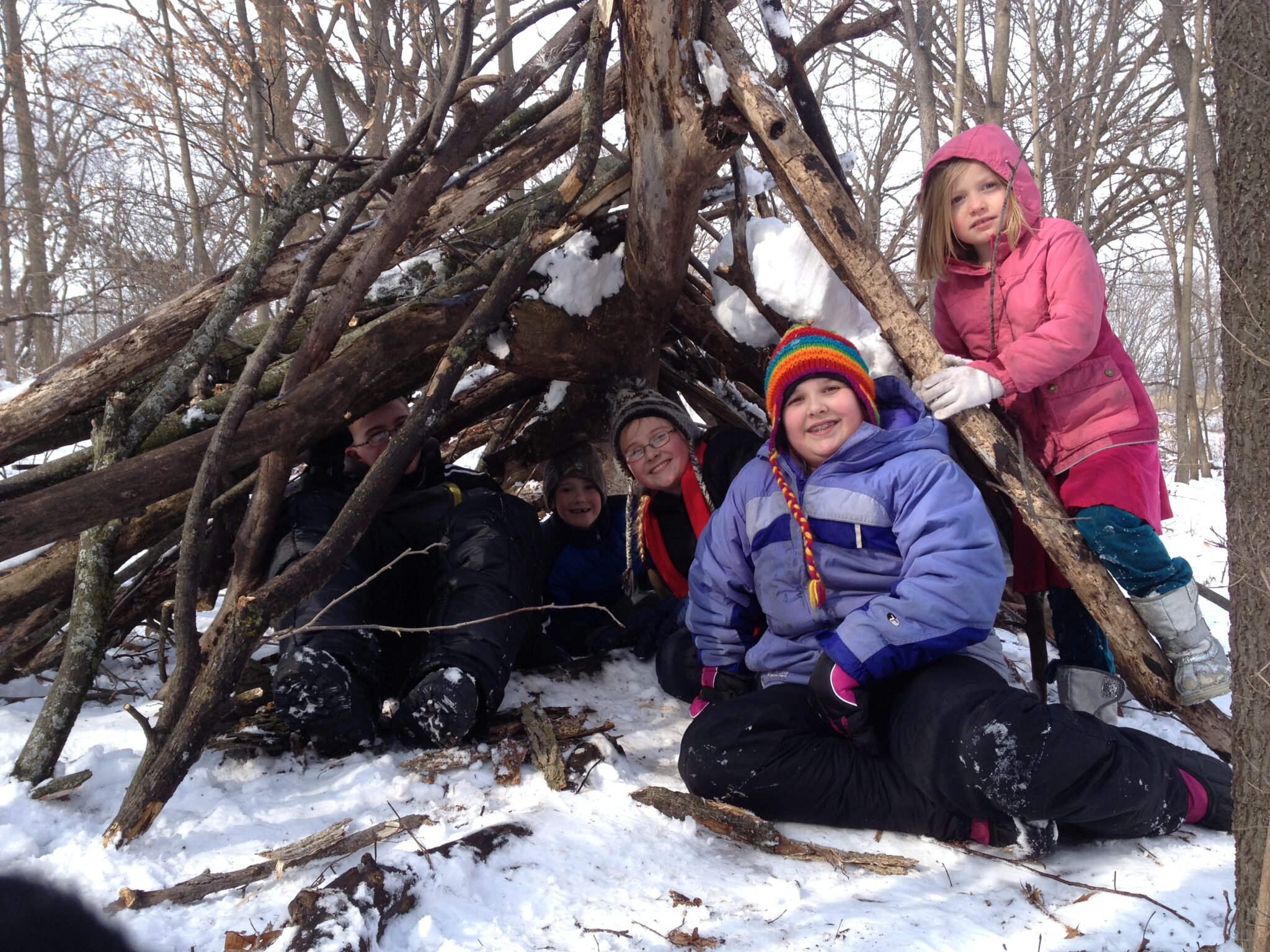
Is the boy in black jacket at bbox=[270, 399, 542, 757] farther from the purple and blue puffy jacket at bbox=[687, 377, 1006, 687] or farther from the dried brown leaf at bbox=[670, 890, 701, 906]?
the dried brown leaf at bbox=[670, 890, 701, 906]

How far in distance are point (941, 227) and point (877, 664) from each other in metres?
1.56

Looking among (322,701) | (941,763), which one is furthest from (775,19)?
(322,701)

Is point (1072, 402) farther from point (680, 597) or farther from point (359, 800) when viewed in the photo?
point (359, 800)

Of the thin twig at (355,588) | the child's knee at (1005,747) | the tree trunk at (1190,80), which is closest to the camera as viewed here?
the child's knee at (1005,747)

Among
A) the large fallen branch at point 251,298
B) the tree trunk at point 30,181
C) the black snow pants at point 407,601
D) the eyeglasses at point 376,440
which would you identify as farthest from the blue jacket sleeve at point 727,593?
the tree trunk at point 30,181

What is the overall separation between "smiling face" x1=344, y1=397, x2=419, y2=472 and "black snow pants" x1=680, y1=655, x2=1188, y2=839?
172 centimetres

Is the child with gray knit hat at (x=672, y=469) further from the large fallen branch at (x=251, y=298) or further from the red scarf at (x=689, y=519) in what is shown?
the large fallen branch at (x=251, y=298)

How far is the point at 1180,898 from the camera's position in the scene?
5.69 feet

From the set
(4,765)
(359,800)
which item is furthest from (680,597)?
(4,765)

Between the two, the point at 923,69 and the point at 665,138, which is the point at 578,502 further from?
the point at 923,69

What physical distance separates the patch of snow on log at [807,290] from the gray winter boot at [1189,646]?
1.17 meters

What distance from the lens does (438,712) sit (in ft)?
Answer: 7.84

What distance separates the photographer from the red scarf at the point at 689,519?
332 cm

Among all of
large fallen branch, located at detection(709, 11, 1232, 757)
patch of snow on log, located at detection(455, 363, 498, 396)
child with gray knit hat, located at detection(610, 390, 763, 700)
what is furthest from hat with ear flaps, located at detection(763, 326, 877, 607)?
patch of snow on log, located at detection(455, 363, 498, 396)
